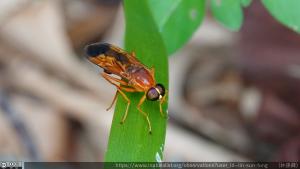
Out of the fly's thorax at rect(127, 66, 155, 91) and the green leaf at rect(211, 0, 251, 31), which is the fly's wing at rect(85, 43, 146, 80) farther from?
the green leaf at rect(211, 0, 251, 31)

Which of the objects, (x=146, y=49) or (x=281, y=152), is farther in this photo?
(x=281, y=152)

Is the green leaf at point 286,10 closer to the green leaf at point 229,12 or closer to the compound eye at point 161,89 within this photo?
the green leaf at point 229,12

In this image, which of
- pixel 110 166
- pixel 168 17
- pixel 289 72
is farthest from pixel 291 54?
pixel 110 166

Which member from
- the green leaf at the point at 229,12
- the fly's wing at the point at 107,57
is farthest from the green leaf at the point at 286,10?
the fly's wing at the point at 107,57

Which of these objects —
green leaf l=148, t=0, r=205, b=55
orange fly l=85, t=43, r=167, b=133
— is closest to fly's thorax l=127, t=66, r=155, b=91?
orange fly l=85, t=43, r=167, b=133

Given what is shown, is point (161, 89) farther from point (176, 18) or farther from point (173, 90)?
point (173, 90)

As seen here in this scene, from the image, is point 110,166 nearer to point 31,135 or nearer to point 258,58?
point 31,135
